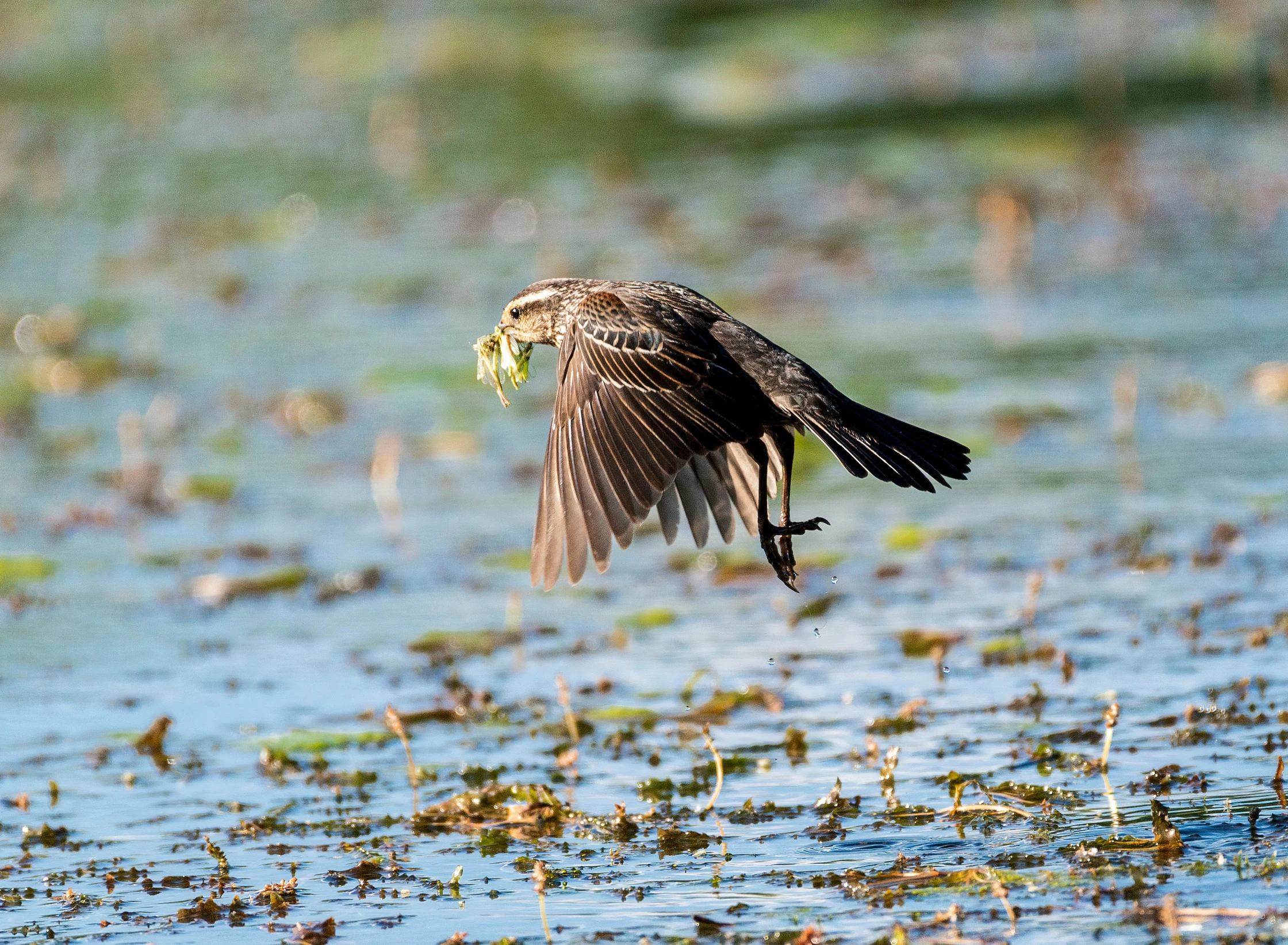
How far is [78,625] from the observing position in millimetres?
9273

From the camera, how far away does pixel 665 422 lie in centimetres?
631

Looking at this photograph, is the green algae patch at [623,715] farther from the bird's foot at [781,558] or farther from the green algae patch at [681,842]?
the green algae patch at [681,842]

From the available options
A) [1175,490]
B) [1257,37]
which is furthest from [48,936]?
[1257,37]

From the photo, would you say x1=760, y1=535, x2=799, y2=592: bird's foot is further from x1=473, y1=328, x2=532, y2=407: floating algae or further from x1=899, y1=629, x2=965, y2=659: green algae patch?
x1=899, y1=629, x2=965, y2=659: green algae patch

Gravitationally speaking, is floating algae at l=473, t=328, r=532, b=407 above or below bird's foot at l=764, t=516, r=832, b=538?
above

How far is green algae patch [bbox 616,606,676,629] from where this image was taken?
8.85 metres

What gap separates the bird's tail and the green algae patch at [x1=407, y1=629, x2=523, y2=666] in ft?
8.53

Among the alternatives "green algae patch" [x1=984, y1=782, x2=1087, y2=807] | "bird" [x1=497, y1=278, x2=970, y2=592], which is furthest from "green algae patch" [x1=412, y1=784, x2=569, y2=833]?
"green algae patch" [x1=984, y1=782, x2=1087, y2=807]

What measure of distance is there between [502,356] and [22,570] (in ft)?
11.8

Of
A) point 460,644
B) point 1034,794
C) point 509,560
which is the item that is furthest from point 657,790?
point 509,560

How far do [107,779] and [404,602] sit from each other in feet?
7.14

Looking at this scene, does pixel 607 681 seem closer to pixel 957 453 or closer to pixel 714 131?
pixel 957 453

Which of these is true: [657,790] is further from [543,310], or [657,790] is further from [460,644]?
[460,644]

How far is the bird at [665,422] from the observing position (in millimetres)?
6129
